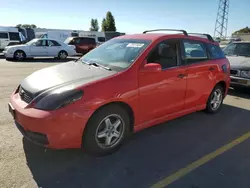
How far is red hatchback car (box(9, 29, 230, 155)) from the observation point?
111 inches

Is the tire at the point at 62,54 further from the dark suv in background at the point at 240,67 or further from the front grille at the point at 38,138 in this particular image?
the front grille at the point at 38,138

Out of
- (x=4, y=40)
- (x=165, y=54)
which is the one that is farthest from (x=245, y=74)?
(x=4, y=40)

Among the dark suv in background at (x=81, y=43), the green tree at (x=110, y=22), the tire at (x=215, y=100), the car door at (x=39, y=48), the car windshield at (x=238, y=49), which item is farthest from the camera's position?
the green tree at (x=110, y=22)

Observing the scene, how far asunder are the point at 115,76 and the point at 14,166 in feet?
5.60

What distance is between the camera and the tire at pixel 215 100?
5.09 m

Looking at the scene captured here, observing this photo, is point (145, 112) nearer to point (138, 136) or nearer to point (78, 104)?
point (138, 136)

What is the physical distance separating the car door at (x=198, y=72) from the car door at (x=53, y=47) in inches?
524

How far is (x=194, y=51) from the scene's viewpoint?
454 cm

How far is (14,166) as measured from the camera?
295 centimetres

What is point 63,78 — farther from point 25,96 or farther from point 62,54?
point 62,54

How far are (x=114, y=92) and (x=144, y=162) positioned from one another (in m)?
1.02

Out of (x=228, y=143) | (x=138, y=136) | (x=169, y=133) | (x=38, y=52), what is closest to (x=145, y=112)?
(x=138, y=136)

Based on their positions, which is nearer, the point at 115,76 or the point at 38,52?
the point at 115,76

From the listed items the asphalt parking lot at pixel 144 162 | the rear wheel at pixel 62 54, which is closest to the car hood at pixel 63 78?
the asphalt parking lot at pixel 144 162
